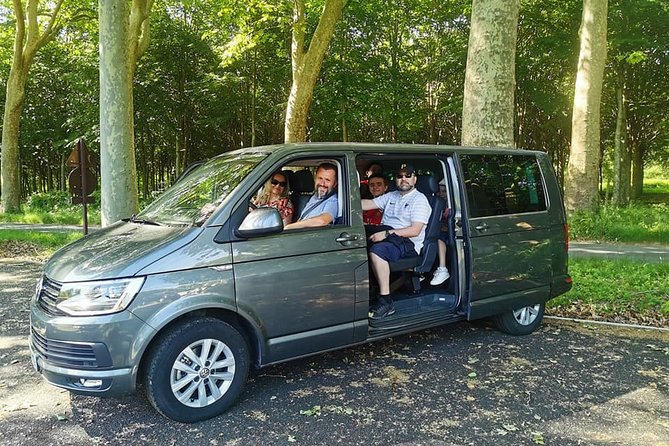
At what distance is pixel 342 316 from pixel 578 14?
18.6 meters

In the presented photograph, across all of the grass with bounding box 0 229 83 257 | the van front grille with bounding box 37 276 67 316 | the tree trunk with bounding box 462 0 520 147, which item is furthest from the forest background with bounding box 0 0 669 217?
the van front grille with bounding box 37 276 67 316

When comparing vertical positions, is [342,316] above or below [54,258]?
below

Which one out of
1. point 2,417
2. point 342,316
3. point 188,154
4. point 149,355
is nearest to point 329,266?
point 342,316

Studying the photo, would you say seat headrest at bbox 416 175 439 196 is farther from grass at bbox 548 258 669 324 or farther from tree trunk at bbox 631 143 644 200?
tree trunk at bbox 631 143 644 200

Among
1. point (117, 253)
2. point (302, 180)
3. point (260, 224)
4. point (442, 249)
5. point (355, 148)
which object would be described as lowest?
point (442, 249)

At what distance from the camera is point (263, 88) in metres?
24.3

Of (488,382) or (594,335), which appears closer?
(488,382)

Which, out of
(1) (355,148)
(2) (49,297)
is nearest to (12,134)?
(2) (49,297)

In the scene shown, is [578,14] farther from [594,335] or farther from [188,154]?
[188,154]

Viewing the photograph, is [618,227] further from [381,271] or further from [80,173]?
[80,173]

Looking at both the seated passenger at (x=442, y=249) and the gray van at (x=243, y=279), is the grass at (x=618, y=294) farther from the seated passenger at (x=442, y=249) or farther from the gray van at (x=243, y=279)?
the seated passenger at (x=442, y=249)

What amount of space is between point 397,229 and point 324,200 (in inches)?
39.2

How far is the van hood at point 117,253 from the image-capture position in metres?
3.52

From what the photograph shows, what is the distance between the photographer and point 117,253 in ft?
12.1
